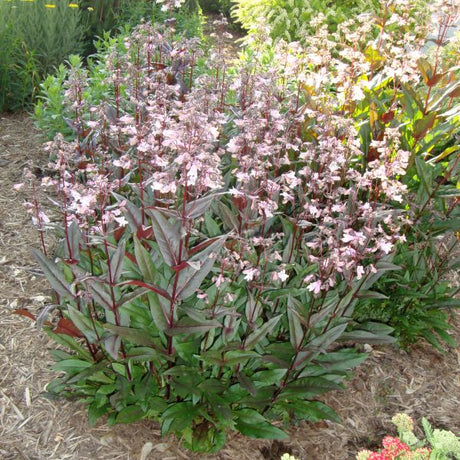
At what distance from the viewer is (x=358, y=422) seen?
2973mm

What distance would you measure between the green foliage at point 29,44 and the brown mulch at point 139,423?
209 centimetres

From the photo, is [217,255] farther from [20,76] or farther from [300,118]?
[20,76]

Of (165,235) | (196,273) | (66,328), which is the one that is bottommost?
(66,328)

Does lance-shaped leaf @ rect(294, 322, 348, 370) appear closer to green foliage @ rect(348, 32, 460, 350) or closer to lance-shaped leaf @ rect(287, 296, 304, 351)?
lance-shaped leaf @ rect(287, 296, 304, 351)

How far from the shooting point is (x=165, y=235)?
2168 millimetres

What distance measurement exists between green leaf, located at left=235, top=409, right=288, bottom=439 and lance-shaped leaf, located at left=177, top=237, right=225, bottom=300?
748 mm

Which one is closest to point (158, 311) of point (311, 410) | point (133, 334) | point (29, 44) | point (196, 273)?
point (133, 334)

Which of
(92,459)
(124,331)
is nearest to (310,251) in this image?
(124,331)

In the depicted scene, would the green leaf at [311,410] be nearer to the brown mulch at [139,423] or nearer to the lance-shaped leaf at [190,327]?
the brown mulch at [139,423]

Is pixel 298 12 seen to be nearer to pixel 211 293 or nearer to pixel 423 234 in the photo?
pixel 423 234

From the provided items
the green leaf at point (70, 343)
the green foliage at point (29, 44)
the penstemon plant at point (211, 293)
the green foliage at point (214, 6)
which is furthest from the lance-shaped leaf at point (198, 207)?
the green foliage at point (214, 6)

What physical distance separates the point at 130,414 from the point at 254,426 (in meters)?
0.60

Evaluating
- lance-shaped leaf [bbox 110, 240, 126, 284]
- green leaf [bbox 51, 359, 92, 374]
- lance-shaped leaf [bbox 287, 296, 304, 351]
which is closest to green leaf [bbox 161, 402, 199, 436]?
green leaf [bbox 51, 359, 92, 374]

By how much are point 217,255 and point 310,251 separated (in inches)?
37.0
